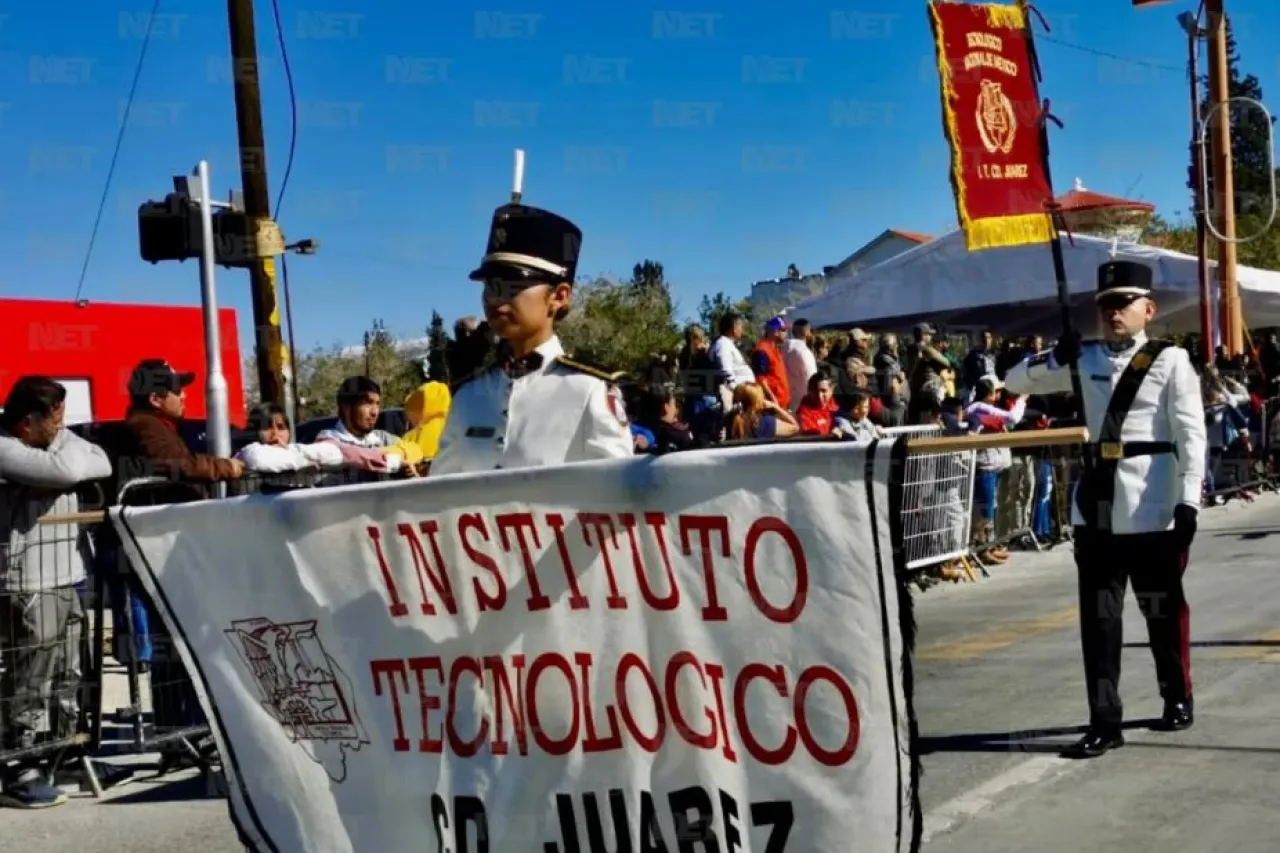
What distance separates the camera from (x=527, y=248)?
414 cm

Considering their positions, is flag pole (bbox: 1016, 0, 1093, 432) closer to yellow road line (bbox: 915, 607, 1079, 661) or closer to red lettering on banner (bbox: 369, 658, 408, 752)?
yellow road line (bbox: 915, 607, 1079, 661)

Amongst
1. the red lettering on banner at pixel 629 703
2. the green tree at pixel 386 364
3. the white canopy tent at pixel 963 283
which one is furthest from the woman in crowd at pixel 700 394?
the green tree at pixel 386 364

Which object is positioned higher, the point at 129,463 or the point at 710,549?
the point at 129,463

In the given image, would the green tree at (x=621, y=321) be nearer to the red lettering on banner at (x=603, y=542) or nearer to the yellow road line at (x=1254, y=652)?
the yellow road line at (x=1254, y=652)

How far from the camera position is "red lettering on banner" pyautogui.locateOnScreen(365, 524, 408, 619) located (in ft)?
12.4

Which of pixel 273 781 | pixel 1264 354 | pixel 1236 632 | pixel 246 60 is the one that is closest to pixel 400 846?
pixel 273 781

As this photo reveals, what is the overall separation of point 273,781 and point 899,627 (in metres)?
Answer: 1.85

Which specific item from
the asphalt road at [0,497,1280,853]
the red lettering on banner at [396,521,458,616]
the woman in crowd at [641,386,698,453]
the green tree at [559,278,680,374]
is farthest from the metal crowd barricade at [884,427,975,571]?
the green tree at [559,278,680,374]

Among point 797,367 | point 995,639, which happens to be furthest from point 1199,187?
point 995,639

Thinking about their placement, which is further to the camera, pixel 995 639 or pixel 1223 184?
pixel 1223 184

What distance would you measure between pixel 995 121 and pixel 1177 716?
8.85 ft

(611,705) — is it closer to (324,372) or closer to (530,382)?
(530,382)

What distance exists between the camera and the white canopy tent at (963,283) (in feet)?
61.9

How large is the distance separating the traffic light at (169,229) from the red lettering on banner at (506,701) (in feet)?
24.0
